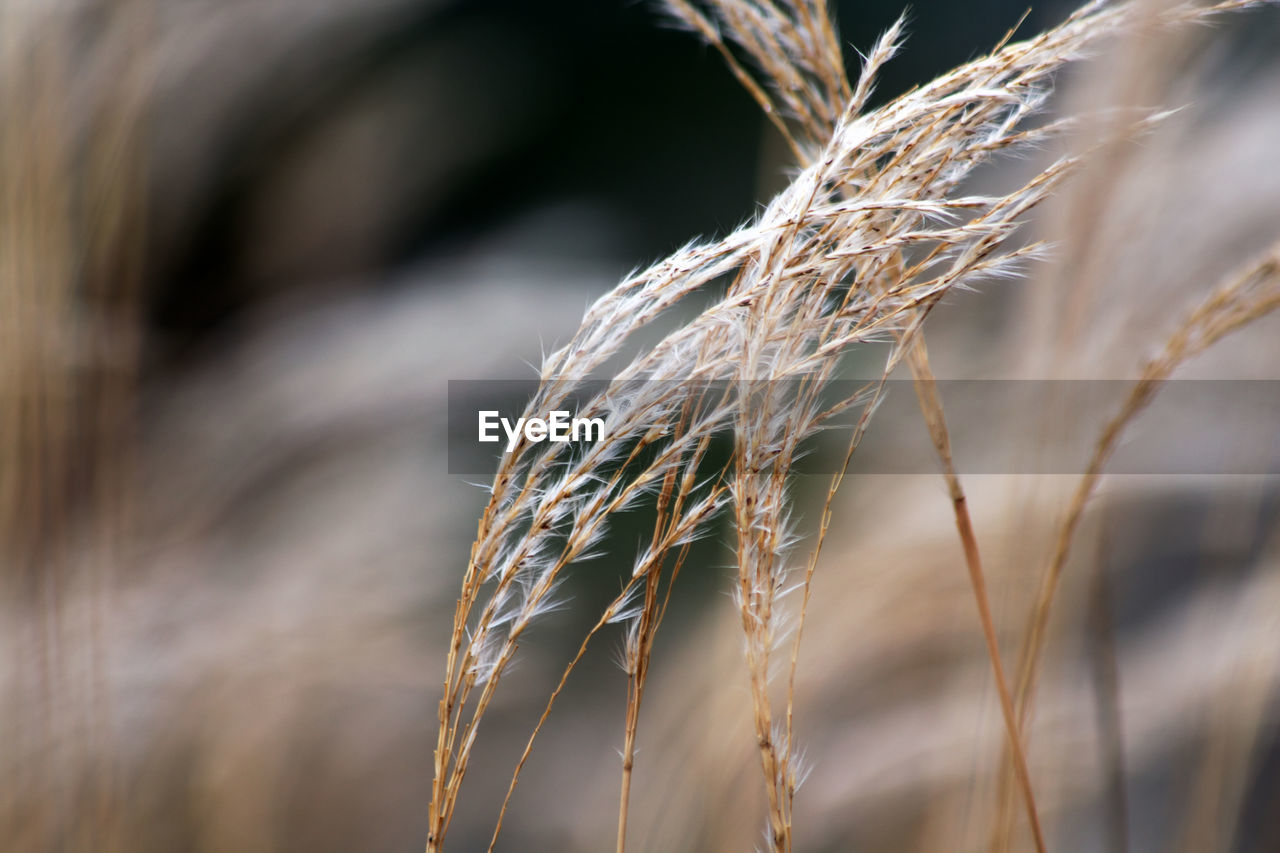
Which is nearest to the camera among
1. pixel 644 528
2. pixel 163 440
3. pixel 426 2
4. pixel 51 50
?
pixel 51 50

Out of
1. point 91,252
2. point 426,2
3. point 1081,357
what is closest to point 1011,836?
point 1081,357

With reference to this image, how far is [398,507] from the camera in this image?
652mm

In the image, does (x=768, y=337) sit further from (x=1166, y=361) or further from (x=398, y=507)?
(x=398, y=507)

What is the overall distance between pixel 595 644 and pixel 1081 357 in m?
0.65

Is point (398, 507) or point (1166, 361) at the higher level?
point (1166, 361)

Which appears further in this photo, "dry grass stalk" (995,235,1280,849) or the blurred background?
the blurred background

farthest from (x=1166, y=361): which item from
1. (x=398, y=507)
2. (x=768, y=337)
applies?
(x=398, y=507)

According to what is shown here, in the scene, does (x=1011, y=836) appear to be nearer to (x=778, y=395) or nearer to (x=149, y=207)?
(x=778, y=395)

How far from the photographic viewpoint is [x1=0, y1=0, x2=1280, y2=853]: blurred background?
0.45 m

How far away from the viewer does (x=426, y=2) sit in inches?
31.1

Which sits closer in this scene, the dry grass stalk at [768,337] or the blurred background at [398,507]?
the dry grass stalk at [768,337]

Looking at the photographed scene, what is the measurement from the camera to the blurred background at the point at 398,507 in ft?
1.48

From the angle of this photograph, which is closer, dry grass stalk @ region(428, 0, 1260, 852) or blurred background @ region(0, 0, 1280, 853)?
dry grass stalk @ region(428, 0, 1260, 852)

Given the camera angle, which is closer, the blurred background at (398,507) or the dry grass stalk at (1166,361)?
the dry grass stalk at (1166,361)
